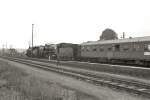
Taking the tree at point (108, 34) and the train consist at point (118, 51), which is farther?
the tree at point (108, 34)

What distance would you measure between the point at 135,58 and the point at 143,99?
611 inches

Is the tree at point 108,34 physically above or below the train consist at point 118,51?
above

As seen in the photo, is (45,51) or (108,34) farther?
(108,34)

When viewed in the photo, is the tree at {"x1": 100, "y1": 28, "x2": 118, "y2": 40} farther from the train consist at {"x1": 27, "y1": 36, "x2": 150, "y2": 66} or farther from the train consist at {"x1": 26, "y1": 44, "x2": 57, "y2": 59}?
the train consist at {"x1": 27, "y1": 36, "x2": 150, "y2": 66}

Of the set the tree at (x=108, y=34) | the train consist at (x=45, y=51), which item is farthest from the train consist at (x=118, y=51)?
the tree at (x=108, y=34)

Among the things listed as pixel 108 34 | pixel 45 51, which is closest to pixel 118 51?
pixel 45 51

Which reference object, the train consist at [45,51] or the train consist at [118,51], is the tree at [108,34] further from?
the train consist at [118,51]

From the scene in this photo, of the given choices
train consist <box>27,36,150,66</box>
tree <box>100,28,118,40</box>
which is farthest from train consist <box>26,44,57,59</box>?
tree <box>100,28,118,40</box>

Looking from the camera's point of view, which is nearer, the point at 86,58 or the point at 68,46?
the point at 86,58

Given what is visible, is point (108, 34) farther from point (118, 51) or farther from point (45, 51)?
point (118, 51)

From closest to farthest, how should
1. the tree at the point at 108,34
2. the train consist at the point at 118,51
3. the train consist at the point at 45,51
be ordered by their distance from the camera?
the train consist at the point at 118,51 < the train consist at the point at 45,51 < the tree at the point at 108,34

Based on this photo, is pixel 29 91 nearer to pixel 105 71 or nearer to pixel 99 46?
pixel 105 71

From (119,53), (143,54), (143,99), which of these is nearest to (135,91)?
(143,99)

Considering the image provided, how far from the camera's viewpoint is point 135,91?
10570 millimetres
